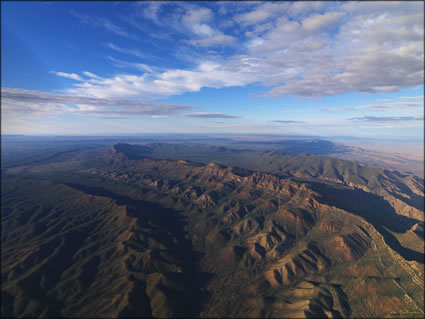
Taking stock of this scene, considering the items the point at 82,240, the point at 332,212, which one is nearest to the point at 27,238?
the point at 82,240

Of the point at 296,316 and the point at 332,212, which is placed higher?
the point at 332,212

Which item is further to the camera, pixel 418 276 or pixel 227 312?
pixel 418 276

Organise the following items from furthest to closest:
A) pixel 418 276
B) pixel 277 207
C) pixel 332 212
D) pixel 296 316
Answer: pixel 277 207 < pixel 332 212 < pixel 418 276 < pixel 296 316

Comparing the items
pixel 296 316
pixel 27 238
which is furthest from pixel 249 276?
pixel 27 238

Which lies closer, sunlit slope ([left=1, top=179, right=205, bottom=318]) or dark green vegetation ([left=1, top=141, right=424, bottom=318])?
dark green vegetation ([left=1, top=141, right=424, bottom=318])

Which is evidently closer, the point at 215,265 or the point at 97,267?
the point at 97,267

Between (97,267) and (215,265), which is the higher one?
(97,267)

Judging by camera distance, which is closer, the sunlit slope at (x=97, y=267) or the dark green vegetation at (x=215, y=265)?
the dark green vegetation at (x=215, y=265)

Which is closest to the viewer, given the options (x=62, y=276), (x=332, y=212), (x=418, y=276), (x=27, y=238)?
(x=418, y=276)

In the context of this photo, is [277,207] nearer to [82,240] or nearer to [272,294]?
[272,294]
